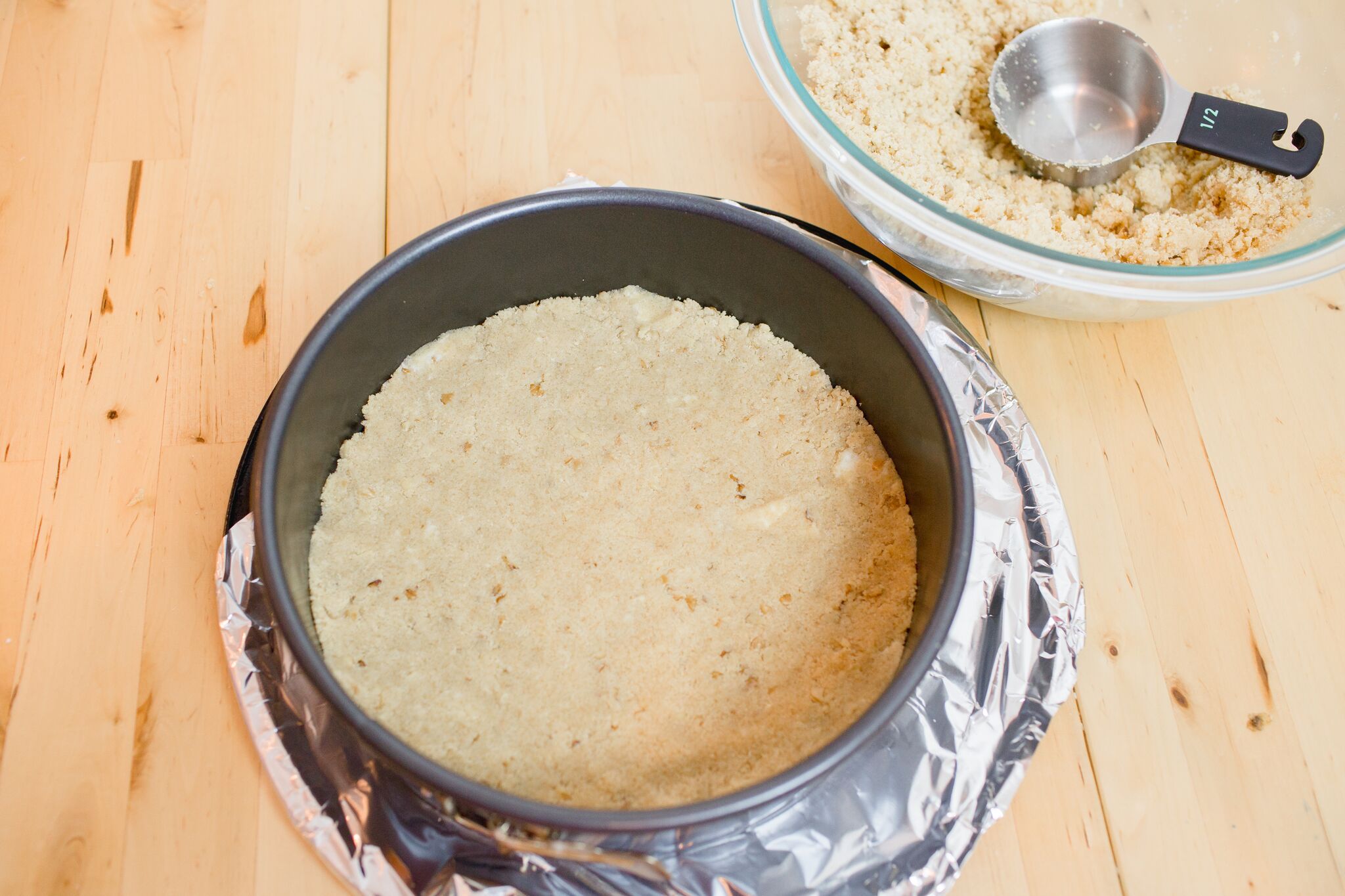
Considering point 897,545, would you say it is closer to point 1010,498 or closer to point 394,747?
point 1010,498

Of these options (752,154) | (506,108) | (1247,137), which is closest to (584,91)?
(506,108)

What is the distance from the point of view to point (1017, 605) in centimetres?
69

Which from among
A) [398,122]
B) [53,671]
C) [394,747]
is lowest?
[53,671]

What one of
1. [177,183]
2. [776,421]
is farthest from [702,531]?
[177,183]

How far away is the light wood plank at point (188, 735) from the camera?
2.05 ft

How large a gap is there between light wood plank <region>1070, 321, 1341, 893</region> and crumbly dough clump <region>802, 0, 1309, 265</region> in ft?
0.39

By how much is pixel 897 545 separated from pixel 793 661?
0.39 ft

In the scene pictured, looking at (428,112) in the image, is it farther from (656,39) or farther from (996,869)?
(996,869)

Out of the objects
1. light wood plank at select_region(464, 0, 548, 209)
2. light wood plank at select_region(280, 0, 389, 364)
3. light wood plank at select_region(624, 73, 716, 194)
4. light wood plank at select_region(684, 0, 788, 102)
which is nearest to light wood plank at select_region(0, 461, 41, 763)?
light wood plank at select_region(280, 0, 389, 364)

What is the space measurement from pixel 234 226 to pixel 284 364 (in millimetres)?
165

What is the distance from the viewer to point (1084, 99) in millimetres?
828

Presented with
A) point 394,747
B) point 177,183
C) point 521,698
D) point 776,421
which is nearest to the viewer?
point 394,747

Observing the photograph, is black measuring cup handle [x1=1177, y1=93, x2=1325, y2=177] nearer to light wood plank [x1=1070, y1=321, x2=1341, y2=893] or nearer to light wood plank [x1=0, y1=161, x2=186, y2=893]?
light wood plank [x1=1070, y1=321, x2=1341, y2=893]

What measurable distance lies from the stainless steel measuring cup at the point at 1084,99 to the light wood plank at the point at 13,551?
2.82ft
